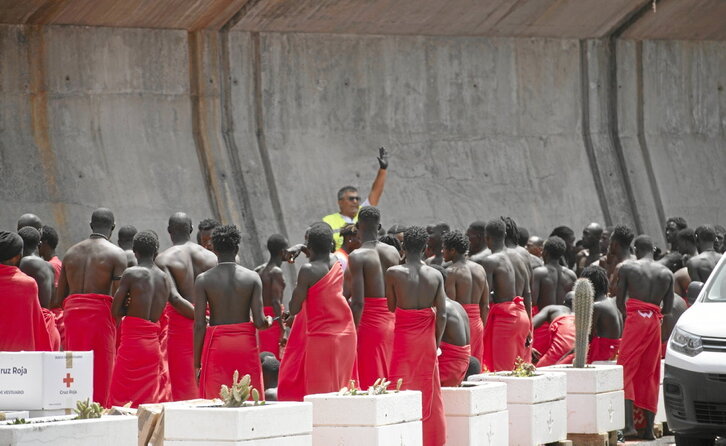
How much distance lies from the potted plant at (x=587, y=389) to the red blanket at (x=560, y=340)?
101cm

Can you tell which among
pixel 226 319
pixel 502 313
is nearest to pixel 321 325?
pixel 226 319

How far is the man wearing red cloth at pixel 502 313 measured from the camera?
13859 mm

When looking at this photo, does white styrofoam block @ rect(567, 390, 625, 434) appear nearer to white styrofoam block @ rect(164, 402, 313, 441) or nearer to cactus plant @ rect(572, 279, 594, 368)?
cactus plant @ rect(572, 279, 594, 368)

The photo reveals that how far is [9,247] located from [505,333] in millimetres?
5030

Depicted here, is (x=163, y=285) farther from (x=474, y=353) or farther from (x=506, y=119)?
(x=506, y=119)

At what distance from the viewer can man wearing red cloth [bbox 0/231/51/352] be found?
10867 millimetres

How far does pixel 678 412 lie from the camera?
1054cm

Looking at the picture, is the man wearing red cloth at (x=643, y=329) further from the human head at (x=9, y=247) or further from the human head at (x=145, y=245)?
the human head at (x=9, y=247)

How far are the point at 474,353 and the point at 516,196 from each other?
8.48m

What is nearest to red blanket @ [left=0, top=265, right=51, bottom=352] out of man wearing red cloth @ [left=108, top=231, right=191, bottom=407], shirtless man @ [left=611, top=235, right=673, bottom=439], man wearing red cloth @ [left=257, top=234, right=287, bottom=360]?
man wearing red cloth @ [left=108, top=231, right=191, bottom=407]

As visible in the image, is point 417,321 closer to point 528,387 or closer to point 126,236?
point 528,387

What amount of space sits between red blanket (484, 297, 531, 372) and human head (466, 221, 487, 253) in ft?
1.99

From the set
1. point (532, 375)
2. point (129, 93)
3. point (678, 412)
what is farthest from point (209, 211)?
point (678, 412)

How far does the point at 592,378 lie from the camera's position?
40.5 ft
